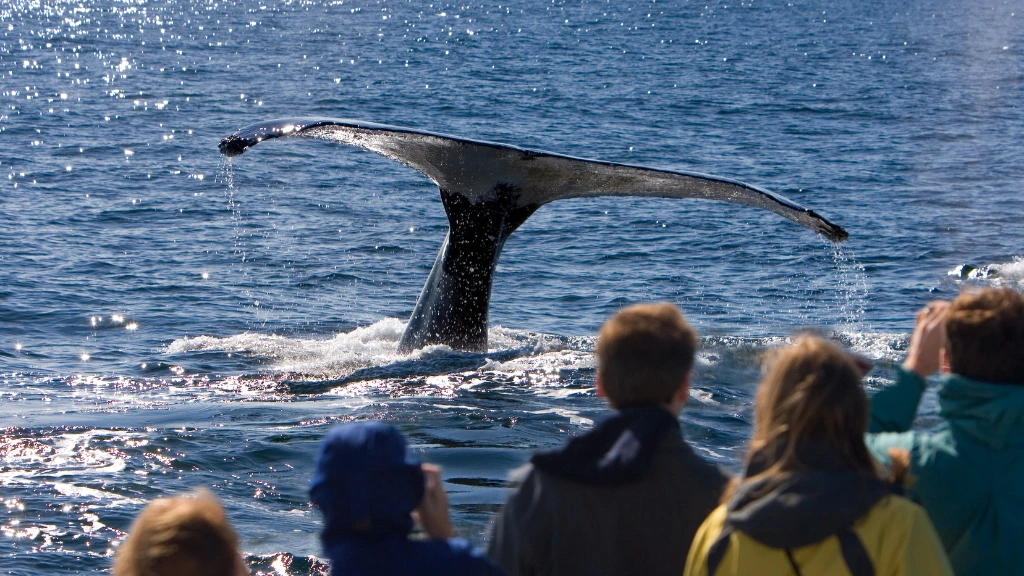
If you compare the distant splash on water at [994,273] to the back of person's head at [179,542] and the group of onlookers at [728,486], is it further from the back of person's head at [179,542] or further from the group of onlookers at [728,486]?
the back of person's head at [179,542]

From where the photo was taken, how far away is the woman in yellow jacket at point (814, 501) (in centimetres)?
241

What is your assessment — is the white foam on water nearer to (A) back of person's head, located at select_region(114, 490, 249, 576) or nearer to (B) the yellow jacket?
(B) the yellow jacket

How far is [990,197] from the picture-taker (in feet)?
63.9

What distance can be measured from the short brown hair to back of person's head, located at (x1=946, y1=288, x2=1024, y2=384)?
2.16ft

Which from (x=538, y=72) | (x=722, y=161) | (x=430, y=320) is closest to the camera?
(x=430, y=320)

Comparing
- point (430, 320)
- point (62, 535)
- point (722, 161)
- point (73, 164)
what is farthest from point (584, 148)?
point (62, 535)

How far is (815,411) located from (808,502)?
18 centimetres

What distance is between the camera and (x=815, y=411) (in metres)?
2.46

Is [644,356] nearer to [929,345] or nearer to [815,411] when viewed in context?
[815,411]

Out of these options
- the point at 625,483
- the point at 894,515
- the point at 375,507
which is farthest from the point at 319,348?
the point at 894,515

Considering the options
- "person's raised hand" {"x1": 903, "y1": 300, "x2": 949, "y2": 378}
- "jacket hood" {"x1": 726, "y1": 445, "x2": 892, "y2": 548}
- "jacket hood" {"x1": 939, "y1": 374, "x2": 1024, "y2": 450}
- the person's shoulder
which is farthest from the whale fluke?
the person's shoulder

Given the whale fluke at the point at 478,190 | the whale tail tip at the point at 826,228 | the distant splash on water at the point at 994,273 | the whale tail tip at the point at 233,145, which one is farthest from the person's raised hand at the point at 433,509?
the distant splash on water at the point at 994,273

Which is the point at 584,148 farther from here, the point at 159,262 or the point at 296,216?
the point at 159,262

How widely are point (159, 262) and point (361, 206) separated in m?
4.78
